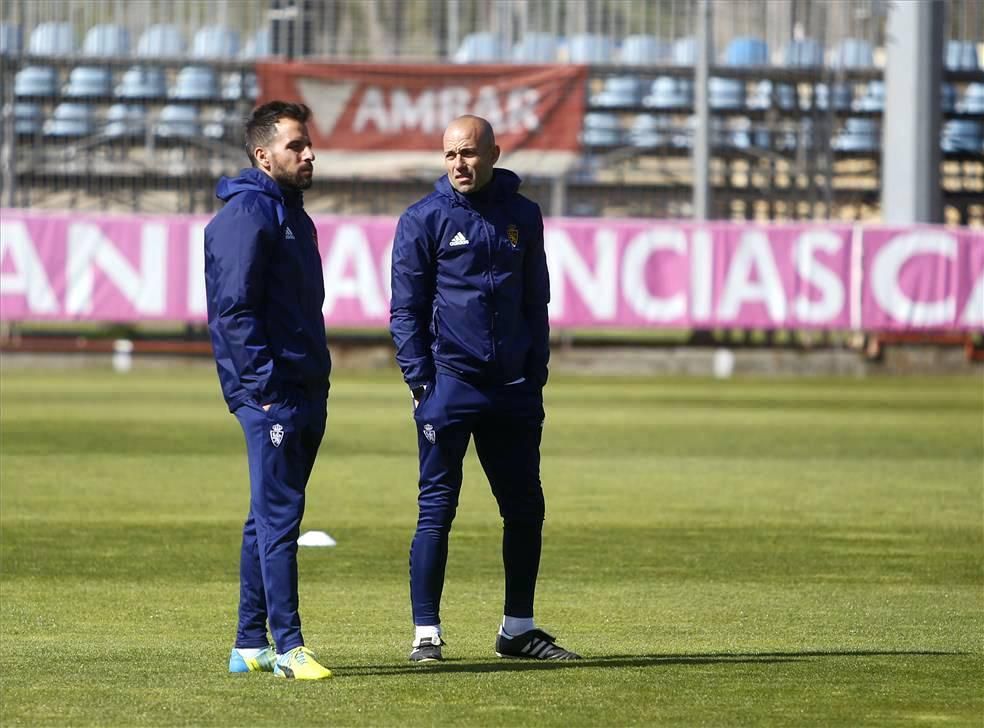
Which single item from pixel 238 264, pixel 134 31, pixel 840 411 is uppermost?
pixel 134 31

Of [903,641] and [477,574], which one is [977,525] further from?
[903,641]

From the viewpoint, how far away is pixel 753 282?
30453 millimetres

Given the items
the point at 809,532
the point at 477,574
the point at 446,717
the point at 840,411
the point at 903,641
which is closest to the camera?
the point at 446,717

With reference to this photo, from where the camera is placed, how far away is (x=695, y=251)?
3030cm

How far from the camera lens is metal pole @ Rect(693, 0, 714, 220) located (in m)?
32.6

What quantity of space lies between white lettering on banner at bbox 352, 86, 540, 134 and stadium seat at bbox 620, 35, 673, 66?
6.07ft

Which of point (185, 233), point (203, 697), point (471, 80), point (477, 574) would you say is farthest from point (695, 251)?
point (203, 697)

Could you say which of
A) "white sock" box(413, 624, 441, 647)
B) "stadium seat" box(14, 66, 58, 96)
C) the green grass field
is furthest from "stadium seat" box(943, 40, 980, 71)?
"white sock" box(413, 624, 441, 647)

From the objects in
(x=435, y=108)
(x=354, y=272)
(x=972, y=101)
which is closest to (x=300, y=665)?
(x=354, y=272)

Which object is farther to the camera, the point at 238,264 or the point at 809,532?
the point at 809,532

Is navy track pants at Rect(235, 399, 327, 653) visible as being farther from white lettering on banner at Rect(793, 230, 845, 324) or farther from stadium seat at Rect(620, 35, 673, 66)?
stadium seat at Rect(620, 35, 673, 66)

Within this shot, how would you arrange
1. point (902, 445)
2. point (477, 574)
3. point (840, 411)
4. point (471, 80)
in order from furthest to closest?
point (471, 80) < point (840, 411) < point (902, 445) < point (477, 574)

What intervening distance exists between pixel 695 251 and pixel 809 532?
17812 mm

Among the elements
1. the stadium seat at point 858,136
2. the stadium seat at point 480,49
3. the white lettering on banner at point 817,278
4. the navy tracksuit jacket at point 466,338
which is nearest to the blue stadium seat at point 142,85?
the stadium seat at point 480,49
